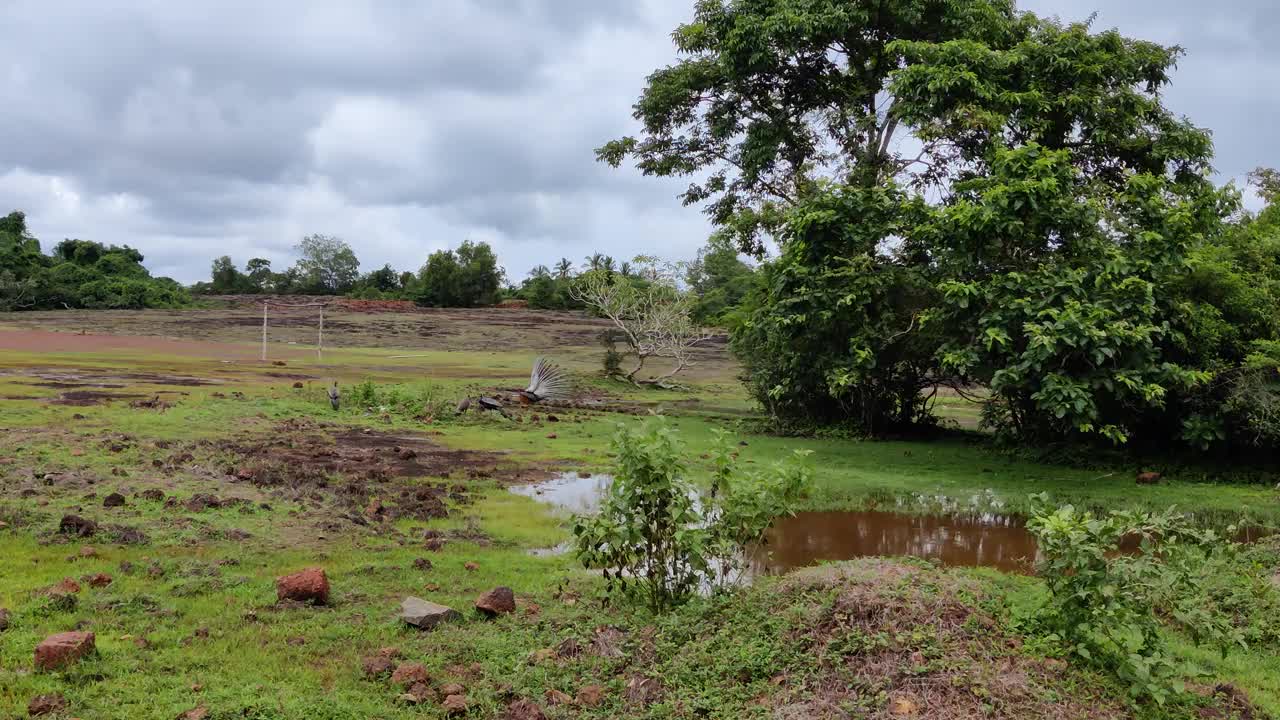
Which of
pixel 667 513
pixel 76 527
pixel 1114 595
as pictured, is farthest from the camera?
pixel 76 527

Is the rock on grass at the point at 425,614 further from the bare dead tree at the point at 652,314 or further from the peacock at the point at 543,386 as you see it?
the bare dead tree at the point at 652,314

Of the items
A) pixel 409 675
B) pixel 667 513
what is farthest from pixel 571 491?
pixel 409 675

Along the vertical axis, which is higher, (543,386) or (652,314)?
(652,314)

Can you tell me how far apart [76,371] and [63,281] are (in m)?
42.9

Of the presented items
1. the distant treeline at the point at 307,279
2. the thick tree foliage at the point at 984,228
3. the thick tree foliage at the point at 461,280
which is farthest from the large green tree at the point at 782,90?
the thick tree foliage at the point at 461,280

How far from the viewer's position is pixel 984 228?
42.9ft

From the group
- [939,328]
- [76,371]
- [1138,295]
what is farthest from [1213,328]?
[76,371]

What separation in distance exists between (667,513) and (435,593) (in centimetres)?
221

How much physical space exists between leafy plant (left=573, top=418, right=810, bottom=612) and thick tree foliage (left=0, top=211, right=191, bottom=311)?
206 ft

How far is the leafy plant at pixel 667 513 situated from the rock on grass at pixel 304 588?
201 cm

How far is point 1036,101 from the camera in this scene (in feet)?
49.3

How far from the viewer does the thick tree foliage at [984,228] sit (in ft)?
42.0

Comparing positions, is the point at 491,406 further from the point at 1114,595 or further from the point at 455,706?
the point at 1114,595

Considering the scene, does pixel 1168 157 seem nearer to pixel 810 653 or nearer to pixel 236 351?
pixel 810 653
